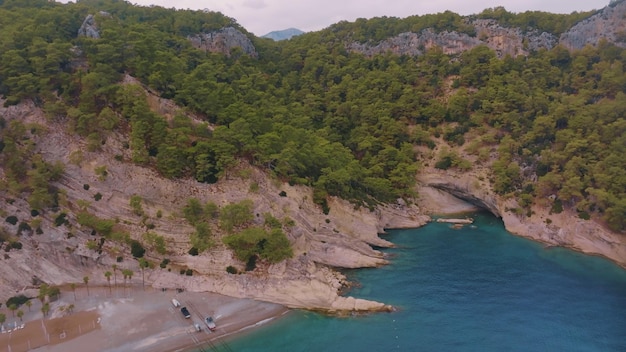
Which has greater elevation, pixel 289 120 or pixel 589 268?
pixel 289 120

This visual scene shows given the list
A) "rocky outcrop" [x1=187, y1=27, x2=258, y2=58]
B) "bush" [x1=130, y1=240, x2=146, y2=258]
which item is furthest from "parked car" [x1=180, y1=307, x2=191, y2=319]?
"rocky outcrop" [x1=187, y1=27, x2=258, y2=58]

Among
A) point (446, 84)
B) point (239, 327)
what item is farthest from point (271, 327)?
point (446, 84)

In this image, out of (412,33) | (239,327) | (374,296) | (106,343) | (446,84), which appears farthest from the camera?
(412,33)

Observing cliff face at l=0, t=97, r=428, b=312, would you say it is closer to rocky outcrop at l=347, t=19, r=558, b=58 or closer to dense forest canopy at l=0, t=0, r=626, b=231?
dense forest canopy at l=0, t=0, r=626, b=231

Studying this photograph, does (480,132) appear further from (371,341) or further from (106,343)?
(106,343)

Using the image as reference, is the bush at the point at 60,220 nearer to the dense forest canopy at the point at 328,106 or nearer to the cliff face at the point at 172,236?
the cliff face at the point at 172,236

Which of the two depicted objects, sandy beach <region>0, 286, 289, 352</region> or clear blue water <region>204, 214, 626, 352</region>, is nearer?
sandy beach <region>0, 286, 289, 352</region>

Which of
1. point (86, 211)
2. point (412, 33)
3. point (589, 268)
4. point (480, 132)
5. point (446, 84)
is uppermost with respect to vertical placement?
point (412, 33)
